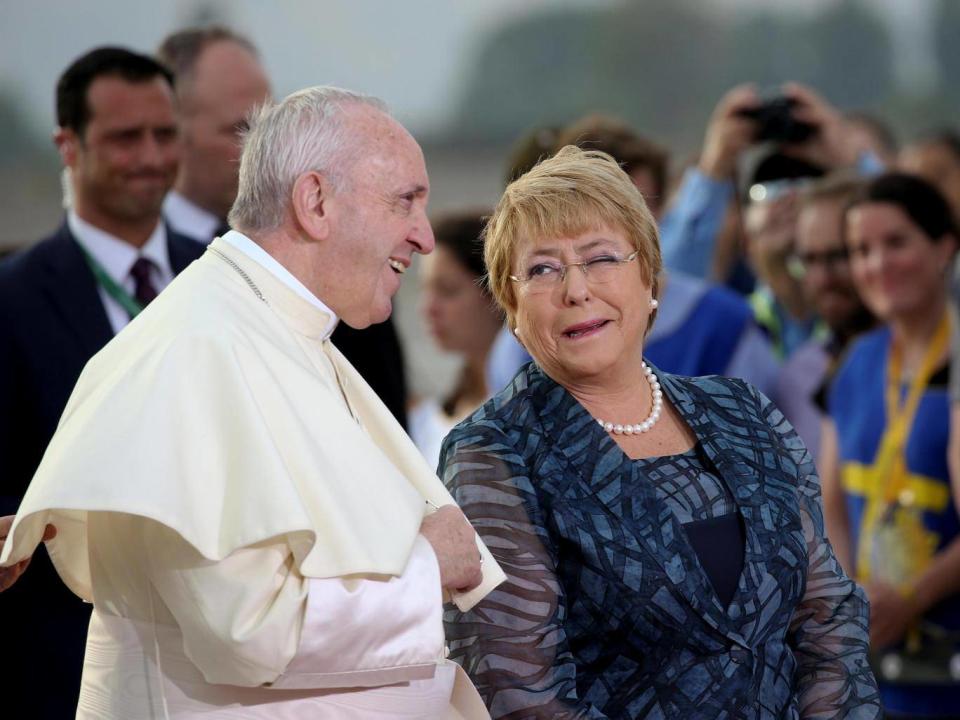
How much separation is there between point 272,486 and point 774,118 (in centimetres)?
358

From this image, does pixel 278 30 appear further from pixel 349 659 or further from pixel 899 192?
pixel 349 659

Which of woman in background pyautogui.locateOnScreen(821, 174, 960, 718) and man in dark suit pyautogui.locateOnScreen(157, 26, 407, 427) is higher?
man in dark suit pyautogui.locateOnScreen(157, 26, 407, 427)

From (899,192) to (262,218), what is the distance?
2905mm

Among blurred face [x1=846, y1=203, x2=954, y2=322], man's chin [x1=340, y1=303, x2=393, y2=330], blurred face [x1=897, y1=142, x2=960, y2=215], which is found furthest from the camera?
blurred face [x1=897, y1=142, x2=960, y2=215]

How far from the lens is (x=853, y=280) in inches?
216

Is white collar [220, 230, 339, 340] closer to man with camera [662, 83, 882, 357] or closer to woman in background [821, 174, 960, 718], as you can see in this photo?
woman in background [821, 174, 960, 718]

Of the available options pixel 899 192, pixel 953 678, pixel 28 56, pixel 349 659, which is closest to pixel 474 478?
pixel 349 659

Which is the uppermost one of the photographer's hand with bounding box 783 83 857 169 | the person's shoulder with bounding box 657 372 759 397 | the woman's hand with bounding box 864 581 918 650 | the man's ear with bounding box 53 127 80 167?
the photographer's hand with bounding box 783 83 857 169

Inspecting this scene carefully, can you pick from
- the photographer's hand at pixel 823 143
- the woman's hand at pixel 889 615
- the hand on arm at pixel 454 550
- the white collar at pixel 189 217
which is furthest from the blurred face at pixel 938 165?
the hand on arm at pixel 454 550

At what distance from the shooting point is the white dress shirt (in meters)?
3.85

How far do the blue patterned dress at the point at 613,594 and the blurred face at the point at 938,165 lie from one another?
5.02 meters

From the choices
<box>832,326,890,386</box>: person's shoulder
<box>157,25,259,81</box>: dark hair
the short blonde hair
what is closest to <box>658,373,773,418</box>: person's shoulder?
the short blonde hair

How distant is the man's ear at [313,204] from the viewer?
2.65 m

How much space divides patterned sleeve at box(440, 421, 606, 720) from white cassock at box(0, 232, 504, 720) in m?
0.06
